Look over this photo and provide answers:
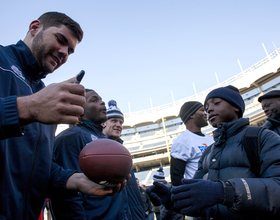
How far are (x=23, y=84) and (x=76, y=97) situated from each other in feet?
2.15

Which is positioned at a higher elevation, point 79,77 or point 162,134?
point 162,134

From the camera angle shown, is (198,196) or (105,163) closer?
(198,196)

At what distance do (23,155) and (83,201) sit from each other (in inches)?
37.0

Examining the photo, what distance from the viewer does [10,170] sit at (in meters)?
1.07

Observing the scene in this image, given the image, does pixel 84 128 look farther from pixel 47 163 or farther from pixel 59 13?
pixel 59 13

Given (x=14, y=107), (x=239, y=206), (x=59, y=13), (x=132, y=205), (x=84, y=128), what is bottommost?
(x=132, y=205)

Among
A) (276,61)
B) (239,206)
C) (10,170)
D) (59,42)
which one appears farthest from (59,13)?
(276,61)

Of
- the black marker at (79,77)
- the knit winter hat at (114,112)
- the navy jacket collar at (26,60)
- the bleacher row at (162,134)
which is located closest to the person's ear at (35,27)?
the navy jacket collar at (26,60)

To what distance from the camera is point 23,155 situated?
115 centimetres

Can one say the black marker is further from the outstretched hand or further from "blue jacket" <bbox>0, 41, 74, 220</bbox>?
"blue jacket" <bbox>0, 41, 74, 220</bbox>

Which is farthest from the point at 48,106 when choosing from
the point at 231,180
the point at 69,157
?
the point at 69,157

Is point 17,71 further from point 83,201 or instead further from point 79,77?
point 83,201

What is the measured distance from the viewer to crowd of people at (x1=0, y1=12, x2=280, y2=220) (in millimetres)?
801

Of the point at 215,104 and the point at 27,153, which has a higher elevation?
the point at 215,104
